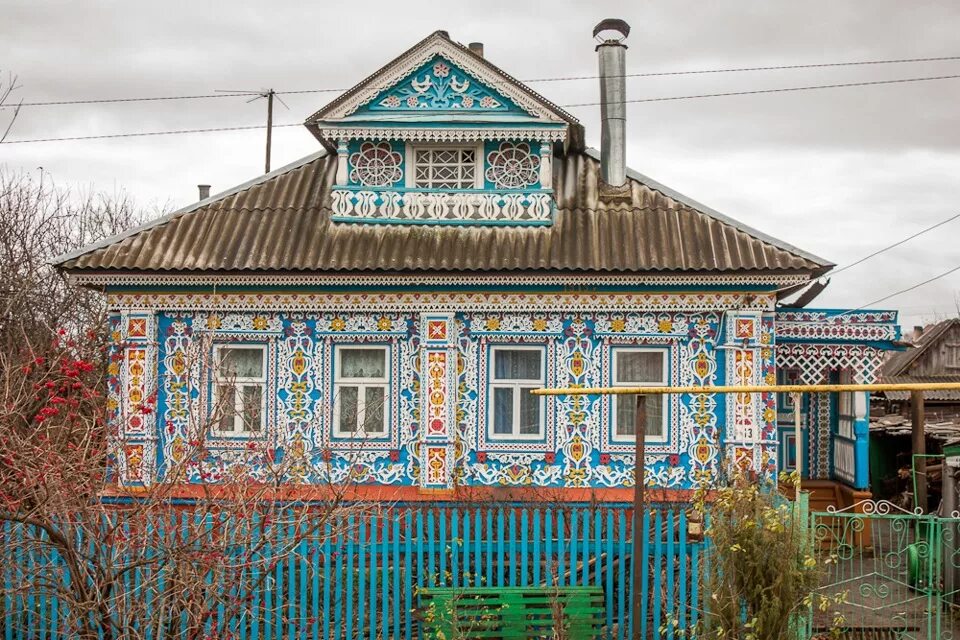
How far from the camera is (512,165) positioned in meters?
14.7

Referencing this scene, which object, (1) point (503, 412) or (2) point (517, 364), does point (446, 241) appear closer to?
(2) point (517, 364)

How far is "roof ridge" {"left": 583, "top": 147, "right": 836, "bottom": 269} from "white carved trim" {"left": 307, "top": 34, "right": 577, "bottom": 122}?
151 cm

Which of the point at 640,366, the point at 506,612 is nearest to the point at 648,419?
the point at 640,366

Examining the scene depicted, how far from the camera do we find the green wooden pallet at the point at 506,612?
9289 mm

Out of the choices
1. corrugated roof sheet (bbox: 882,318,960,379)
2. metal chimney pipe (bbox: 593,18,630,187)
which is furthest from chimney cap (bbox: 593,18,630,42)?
corrugated roof sheet (bbox: 882,318,960,379)

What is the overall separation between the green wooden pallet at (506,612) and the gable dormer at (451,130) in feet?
21.2

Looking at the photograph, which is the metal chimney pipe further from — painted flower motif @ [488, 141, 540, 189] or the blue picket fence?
the blue picket fence

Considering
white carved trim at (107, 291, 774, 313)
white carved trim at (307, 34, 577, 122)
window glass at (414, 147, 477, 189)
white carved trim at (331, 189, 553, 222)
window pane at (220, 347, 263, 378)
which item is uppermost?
white carved trim at (307, 34, 577, 122)

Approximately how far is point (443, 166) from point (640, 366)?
4277 mm

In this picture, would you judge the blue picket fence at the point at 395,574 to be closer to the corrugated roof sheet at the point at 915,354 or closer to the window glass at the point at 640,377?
the window glass at the point at 640,377

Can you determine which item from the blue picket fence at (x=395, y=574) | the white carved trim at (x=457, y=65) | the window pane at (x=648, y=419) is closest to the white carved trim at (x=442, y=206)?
the white carved trim at (x=457, y=65)

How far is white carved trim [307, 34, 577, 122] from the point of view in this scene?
14.2m

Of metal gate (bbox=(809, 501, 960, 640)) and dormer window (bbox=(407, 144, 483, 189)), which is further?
dormer window (bbox=(407, 144, 483, 189))

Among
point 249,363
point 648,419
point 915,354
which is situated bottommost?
point 648,419
